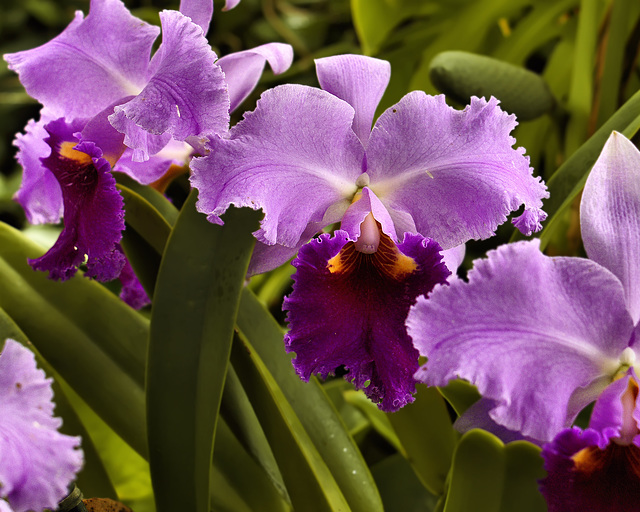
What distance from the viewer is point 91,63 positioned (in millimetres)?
573

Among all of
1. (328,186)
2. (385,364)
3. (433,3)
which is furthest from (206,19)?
(433,3)

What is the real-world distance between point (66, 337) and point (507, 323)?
45 centimetres

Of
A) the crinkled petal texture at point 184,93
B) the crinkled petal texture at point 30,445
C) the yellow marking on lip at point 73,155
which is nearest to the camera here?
the crinkled petal texture at point 30,445

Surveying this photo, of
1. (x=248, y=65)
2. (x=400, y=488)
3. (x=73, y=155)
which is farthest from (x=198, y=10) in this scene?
(x=400, y=488)

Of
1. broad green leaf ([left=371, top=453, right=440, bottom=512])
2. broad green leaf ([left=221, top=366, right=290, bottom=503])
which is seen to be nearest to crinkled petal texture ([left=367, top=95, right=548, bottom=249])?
broad green leaf ([left=221, top=366, right=290, bottom=503])

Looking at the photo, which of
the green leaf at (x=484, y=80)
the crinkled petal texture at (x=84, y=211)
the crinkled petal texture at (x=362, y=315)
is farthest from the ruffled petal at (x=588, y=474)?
the green leaf at (x=484, y=80)

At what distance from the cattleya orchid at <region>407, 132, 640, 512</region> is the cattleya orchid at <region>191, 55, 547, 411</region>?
0.08 m

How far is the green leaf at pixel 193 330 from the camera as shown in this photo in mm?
526

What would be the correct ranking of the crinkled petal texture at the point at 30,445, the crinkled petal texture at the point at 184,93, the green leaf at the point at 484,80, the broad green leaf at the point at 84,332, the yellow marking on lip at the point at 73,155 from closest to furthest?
the crinkled petal texture at the point at 30,445 < the crinkled petal texture at the point at 184,93 < the yellow marking on lip at the point at 73,155 < the broad green leaf at the point at 84,332 < the green leaf at the point at 484,80

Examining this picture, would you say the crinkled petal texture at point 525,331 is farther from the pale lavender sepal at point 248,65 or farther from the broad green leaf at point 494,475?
the pale lavender sepal at point 248,65

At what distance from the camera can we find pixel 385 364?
47 cm

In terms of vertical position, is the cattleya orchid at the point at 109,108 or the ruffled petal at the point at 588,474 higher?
the cattleya orchid at the point at 109,108

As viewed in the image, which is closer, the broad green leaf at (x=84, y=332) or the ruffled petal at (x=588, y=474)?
the ruffled petal at (x=588, y=474)

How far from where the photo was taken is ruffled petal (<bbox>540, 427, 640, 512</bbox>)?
39 centimetres
